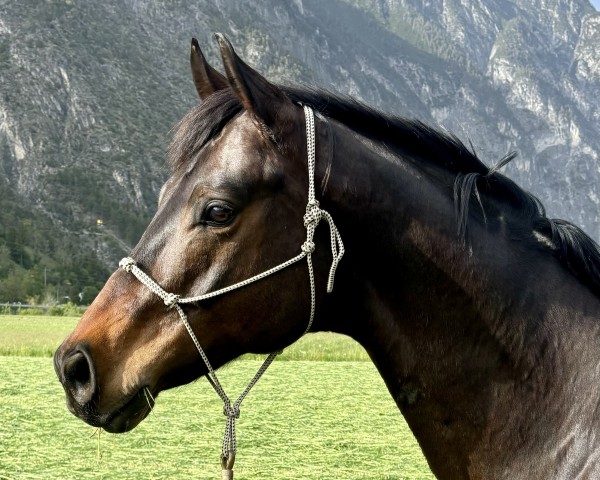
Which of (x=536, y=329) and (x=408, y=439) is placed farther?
(x=408, y=439)

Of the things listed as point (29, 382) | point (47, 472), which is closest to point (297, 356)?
point (29, 382)

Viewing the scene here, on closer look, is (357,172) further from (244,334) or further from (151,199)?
(151,199)

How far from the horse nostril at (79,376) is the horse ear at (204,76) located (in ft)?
3.40

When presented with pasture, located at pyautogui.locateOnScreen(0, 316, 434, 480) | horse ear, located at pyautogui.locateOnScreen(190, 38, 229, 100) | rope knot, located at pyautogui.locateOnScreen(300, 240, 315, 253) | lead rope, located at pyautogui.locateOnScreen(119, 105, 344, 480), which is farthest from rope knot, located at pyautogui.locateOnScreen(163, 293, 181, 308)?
pasture, located at pyautogui.locateOnScreen(0, 316, 434, 480)

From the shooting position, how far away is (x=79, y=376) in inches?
86.4

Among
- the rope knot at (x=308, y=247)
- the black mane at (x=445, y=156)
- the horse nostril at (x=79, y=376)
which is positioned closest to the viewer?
the horse nostril at (x=79, y=376)

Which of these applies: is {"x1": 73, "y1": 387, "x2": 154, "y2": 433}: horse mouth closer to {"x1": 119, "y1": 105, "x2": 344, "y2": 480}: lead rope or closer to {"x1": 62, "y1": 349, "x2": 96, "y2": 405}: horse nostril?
{"x1": 62, "y1": 349, "x2": 96, "y2": 405}: horse nostril

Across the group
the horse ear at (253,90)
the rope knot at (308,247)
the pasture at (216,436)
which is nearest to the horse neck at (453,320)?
the rope knot at (308,247)

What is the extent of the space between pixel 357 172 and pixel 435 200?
0.28m

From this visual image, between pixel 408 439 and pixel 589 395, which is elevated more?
pixel 589 395

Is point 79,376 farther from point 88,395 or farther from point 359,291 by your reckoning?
point 359,291

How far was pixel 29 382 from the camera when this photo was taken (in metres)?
11.0

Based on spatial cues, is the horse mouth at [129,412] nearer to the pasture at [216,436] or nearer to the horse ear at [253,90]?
the horse ear at [253,90]

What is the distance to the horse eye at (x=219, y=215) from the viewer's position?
2240 mm
